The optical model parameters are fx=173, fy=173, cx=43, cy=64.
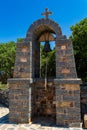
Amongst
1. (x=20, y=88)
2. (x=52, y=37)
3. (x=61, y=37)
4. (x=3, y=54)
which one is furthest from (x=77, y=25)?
(x=3, y=54)

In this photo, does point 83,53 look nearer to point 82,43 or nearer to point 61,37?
point 82,43

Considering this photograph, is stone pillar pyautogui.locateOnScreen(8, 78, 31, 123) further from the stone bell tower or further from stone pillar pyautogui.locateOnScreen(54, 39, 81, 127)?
stone pillar pyautogui.locateOnScreen(54, 39, 81, 127)

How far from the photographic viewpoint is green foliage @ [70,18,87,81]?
13.2m

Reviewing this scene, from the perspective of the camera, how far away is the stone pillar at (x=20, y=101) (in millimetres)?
6824

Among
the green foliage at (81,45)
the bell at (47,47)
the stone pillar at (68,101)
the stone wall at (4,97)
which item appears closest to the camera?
the stone pillar at (68,101)

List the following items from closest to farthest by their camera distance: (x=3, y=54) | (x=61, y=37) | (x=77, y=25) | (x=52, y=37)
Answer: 1. (x=61, y=37)
2. (x=52, y=37)
3. (x=77, y=25)
4. (x=3, y=54)

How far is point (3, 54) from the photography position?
69.9 feet

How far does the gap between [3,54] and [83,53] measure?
1138 cm

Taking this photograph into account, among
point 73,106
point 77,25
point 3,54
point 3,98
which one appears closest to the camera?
point 73,106

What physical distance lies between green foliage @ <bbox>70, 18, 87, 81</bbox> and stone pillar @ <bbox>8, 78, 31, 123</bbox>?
24.3ft

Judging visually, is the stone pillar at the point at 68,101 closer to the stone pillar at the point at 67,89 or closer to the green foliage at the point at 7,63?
the stone pillar at the point at 67,89

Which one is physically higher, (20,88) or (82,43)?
(82,43)

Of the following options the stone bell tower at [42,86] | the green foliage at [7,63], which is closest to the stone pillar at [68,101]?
the stone bell tower at [42,86]

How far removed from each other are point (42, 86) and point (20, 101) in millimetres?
1263
